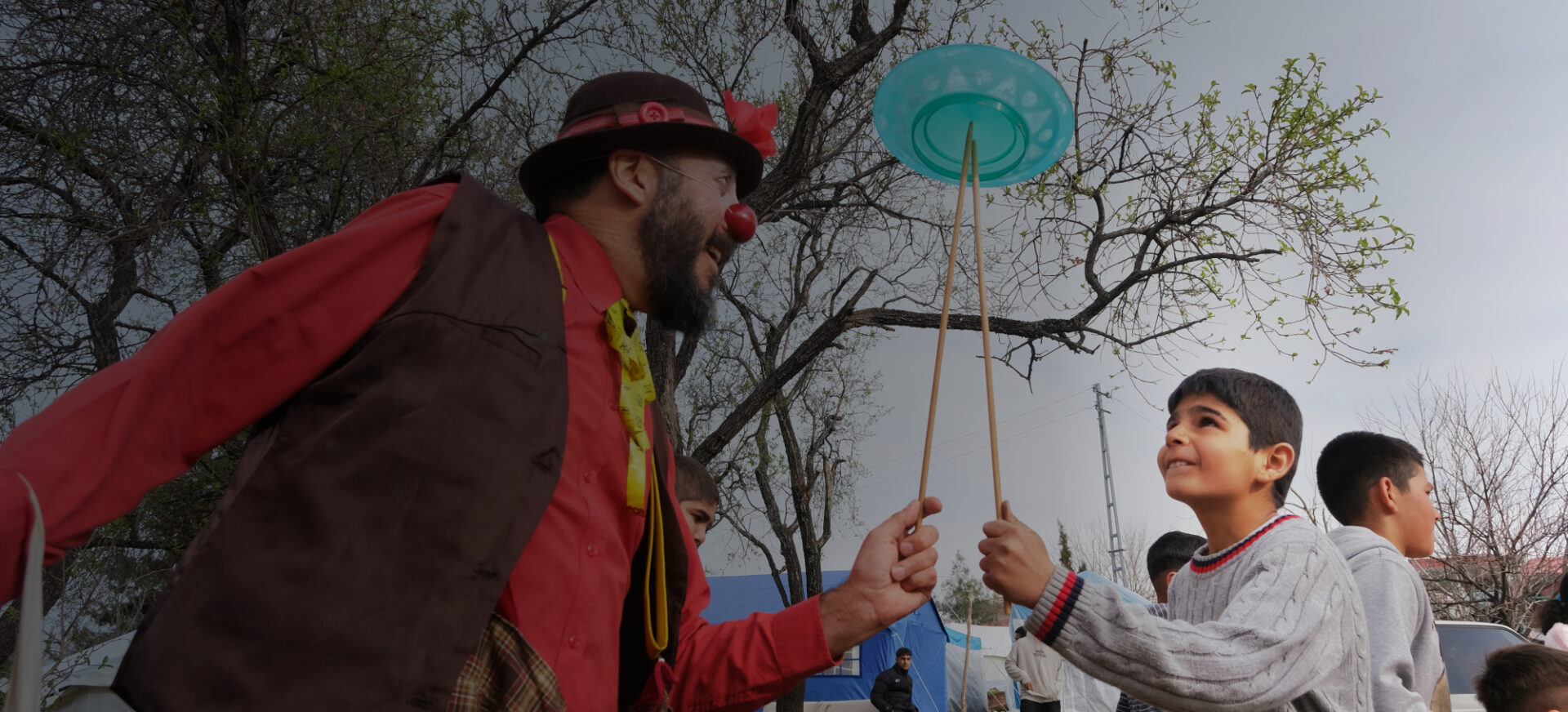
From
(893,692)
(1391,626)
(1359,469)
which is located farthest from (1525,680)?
(893,692)

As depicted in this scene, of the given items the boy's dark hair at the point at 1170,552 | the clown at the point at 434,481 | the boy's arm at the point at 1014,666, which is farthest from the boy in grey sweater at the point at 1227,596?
the boy's arm at the point at 1014,666

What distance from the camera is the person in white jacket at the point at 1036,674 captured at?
9352 mm

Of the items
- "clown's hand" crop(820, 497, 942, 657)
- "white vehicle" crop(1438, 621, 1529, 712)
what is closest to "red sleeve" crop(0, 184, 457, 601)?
"clown's hand" crop(820, 497, 942, 657)

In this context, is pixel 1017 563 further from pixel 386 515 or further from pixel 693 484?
pixel 693 484

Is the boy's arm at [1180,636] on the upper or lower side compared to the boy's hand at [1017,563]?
lower

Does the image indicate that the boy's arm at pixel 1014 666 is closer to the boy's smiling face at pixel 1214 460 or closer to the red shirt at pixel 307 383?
the boy's smiling face at pixel 1214 460

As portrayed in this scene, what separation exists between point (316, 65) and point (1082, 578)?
642 centimetres

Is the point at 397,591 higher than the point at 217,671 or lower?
higher

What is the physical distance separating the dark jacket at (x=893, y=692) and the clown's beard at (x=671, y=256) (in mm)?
11480

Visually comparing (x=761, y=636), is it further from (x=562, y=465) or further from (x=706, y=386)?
(x=706, y=386)

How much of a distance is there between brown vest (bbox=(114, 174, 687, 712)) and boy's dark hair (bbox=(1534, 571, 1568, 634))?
5.72 metres

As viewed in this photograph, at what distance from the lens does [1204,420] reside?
2.41 metres

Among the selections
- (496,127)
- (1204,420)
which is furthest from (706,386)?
(1204,420)

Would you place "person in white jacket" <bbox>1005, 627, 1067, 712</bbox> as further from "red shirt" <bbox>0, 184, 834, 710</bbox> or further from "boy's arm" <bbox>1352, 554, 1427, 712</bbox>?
"red shirt" <bbox>0, 184, 834, 710</bbox>
